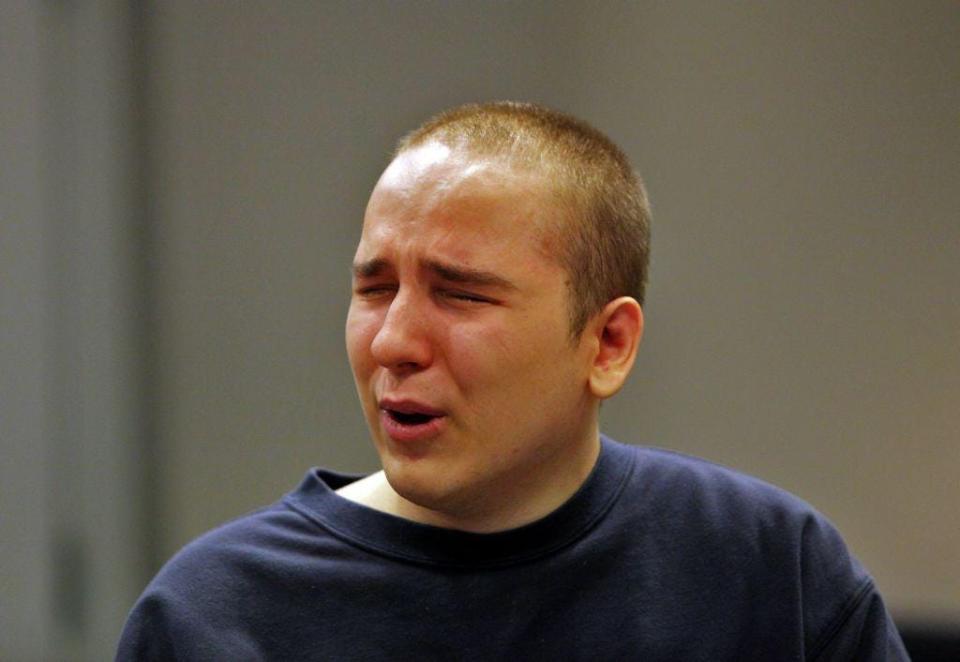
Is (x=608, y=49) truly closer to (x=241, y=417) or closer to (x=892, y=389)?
(x=892, y=389)

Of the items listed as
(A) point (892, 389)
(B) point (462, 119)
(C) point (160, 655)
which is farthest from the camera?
(A) point (892, 389)

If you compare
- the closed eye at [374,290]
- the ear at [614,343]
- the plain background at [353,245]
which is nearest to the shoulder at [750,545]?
the ear at [614,343]

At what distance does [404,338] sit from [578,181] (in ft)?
0.94

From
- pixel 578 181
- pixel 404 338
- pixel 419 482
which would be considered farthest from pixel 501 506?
pixel 578 181

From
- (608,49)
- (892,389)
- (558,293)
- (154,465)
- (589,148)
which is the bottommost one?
(154,465)

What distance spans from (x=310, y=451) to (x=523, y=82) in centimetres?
94

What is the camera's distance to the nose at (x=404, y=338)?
4.39 feet

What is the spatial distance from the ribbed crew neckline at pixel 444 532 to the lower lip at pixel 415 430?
16cm

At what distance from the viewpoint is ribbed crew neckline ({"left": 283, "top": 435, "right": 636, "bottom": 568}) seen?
1.46 meters

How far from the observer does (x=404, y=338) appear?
134 cm

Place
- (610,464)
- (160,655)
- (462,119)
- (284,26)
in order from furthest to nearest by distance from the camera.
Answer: (284,26), (610,464), (462,119), (160,655)

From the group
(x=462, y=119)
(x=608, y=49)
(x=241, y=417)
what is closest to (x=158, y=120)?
(x=241, y=417)

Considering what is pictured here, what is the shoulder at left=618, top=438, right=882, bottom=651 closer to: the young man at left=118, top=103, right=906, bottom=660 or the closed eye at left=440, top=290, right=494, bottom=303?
the young man at left=118, top=103, right=906, bottom=660

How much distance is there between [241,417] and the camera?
2893mm
